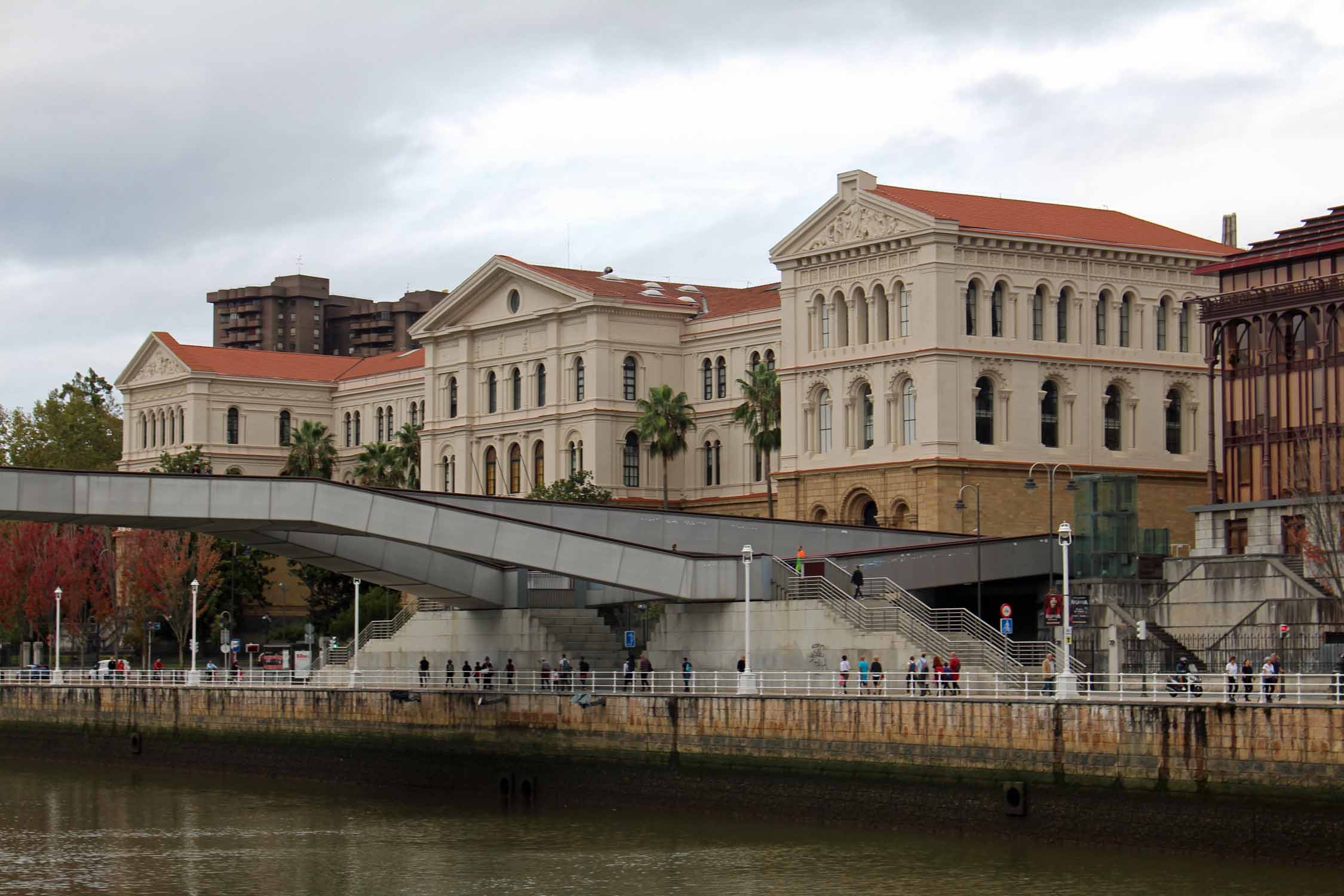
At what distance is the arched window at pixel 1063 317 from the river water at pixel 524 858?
41720mm

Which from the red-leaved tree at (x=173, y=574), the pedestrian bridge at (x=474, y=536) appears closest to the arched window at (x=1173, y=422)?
the pedestrian bridge at (x=474, y=536)

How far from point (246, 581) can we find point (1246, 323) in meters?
62.2

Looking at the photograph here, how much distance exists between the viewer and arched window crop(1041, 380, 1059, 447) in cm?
9469

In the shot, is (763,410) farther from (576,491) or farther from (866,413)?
(866,413)

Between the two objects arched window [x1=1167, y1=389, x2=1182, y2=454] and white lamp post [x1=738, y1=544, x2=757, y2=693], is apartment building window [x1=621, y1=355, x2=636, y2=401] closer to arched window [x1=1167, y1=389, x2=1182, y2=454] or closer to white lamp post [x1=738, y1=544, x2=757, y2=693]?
arched window [x1=1167, y1=389, x2=1182, y2=454]

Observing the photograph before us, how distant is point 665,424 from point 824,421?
14.9m

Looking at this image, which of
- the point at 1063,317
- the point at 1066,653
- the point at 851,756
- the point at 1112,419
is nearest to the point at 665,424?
the point at 1063,317

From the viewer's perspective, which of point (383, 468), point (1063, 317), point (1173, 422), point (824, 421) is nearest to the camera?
point (1063, 317)

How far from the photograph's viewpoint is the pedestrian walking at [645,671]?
61.5 metres

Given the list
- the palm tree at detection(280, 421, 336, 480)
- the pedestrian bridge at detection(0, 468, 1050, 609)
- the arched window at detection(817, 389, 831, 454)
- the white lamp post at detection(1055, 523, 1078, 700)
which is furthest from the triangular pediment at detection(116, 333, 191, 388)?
the white lamp post at detection(1055, 523, 1078, 700)

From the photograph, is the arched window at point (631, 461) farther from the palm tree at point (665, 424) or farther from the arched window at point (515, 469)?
the arched window at point (515, 469)

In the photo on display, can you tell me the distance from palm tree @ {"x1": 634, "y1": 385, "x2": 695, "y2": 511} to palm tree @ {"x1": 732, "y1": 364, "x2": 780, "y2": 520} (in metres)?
4.84

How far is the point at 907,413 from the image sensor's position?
93.3m

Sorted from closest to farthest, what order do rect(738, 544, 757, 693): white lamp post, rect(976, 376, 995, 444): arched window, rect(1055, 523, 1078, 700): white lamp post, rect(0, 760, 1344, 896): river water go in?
rect(0, 760, 1344, 896): river water < rect(1055, 523, 1078, 700): white lamp post < rect(738, 544, 757, 693): white lamp post < rect(976, 376, 995, 444): arched window
